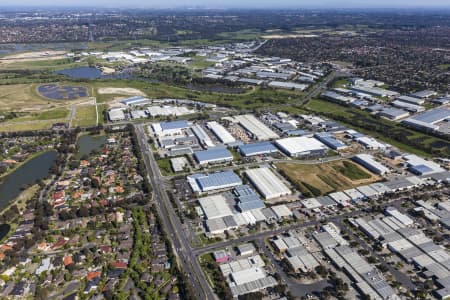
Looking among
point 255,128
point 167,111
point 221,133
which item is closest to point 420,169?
point 255,128

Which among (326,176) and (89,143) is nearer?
(326,176)

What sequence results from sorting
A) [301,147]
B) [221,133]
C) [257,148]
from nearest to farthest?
[257,148], [301,147], [221,133]

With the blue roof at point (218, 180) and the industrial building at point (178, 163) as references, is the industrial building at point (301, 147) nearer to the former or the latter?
the blue roof at point (218, 180)

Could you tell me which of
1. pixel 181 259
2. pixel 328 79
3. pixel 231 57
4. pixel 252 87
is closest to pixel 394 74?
pixel 328 79

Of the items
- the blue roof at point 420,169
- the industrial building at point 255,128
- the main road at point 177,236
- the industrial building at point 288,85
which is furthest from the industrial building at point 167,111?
the blue roof at point 420,169

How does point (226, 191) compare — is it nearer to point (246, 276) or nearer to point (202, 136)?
point (246, 276)

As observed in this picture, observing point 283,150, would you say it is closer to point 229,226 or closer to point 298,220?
point 298,220

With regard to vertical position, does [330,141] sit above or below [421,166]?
above

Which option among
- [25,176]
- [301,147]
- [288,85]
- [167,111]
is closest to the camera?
[25,176]
